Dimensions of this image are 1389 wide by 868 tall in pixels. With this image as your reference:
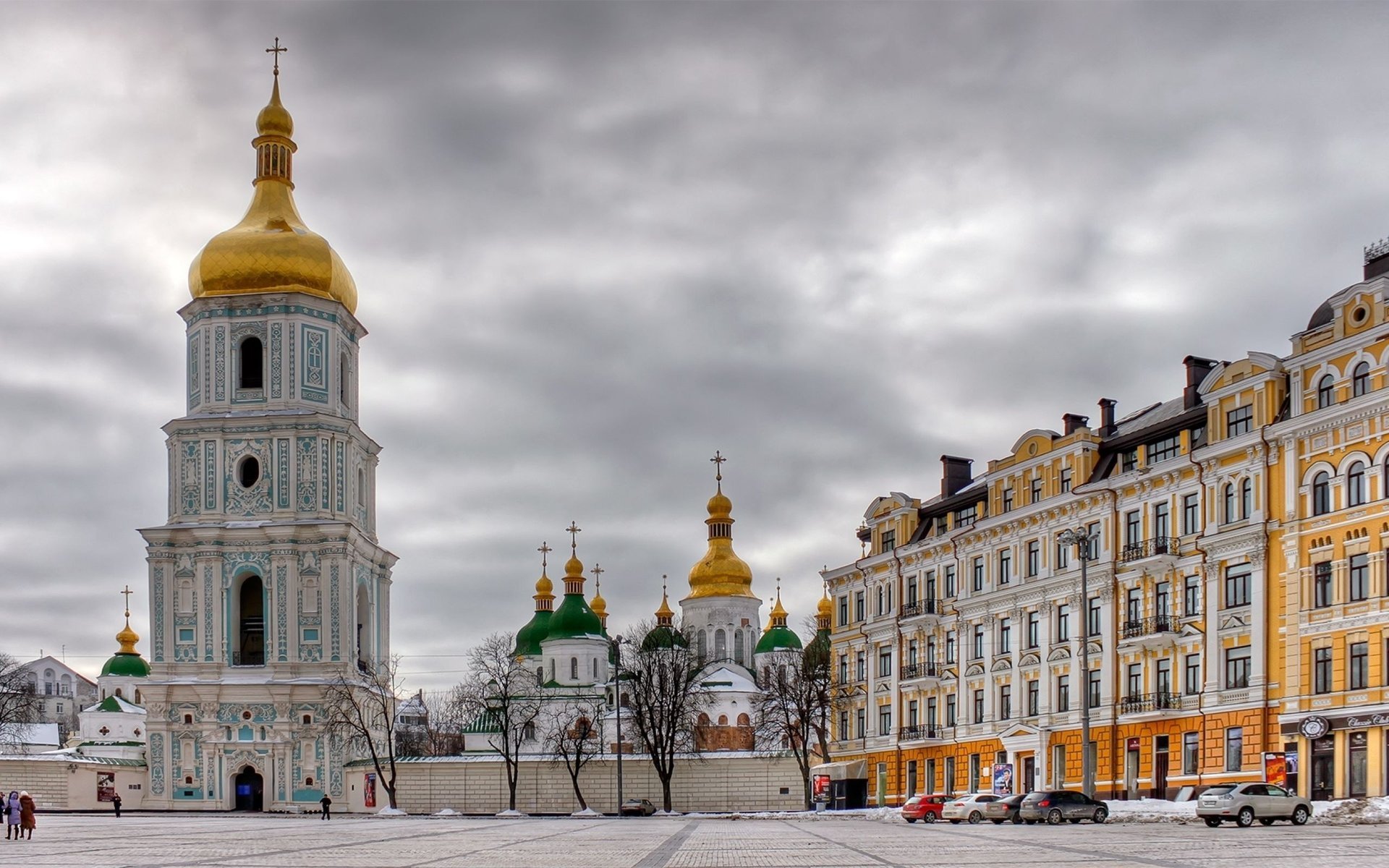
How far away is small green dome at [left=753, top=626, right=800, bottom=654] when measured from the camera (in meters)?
121

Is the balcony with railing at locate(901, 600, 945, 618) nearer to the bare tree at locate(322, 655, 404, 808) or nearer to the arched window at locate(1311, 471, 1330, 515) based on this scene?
the arched window at locate(1311, 471, 1330, 515)

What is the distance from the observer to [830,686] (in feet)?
236

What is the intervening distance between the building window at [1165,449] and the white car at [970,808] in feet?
39.9

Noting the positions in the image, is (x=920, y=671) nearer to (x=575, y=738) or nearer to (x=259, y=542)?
(x=575, y=738)

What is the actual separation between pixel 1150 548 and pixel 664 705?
35.8m

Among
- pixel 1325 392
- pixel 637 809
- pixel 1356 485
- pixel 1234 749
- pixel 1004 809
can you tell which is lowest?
pixel 637 809

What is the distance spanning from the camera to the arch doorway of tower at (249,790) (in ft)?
271

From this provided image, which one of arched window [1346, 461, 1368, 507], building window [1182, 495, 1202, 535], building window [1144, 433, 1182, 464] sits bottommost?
building window [1182, 495, 1202, 535]

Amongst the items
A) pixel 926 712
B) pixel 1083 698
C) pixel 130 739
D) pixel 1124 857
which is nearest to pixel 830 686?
pixel 926 712

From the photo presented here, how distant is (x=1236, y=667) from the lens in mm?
47812

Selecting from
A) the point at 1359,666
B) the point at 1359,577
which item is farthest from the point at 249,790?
the point at 1359,577

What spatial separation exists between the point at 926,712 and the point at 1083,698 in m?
18.3

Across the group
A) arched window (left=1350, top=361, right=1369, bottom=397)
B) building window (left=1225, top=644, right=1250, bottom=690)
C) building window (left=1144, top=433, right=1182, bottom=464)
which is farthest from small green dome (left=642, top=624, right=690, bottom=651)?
arched window (left=1350, top=361, right=1369, bottom=397)

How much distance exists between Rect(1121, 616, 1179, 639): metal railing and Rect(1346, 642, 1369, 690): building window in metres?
6.48
